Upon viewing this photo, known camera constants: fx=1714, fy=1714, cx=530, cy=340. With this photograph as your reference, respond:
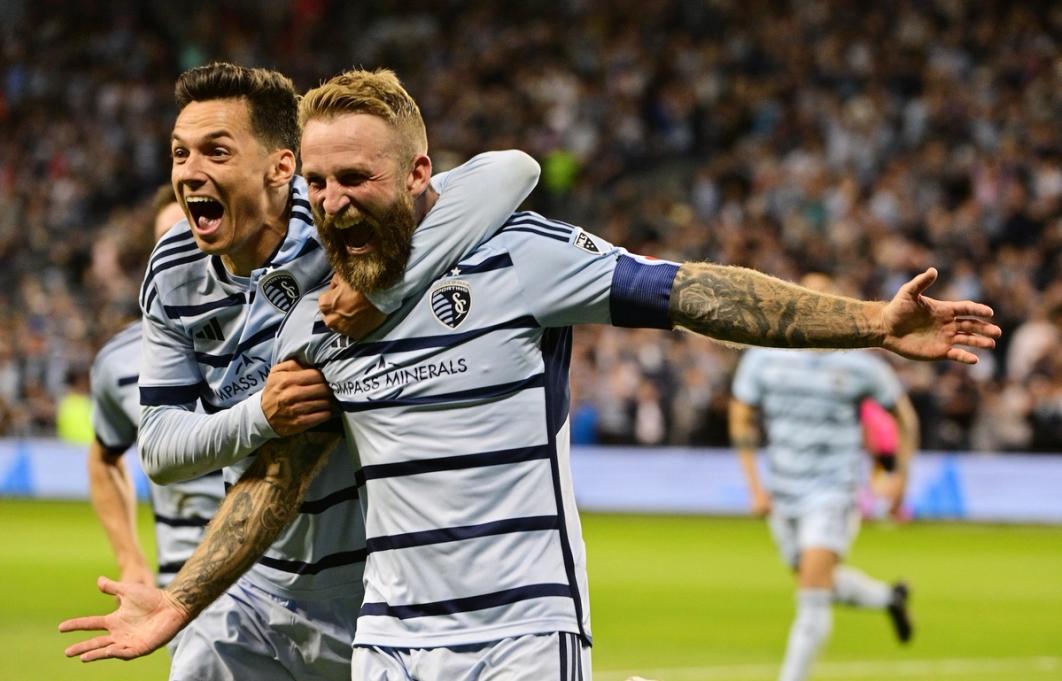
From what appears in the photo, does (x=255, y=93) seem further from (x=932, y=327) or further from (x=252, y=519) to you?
(x=932, y=327)

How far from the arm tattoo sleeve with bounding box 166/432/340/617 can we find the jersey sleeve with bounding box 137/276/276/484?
0.30ft

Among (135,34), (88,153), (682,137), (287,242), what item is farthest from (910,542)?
(135,34)

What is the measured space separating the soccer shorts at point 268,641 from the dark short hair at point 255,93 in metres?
1.31

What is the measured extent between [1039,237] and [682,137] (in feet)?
21.4

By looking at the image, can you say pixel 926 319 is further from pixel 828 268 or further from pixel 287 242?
pixel 828 268

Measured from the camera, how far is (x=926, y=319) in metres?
3.79

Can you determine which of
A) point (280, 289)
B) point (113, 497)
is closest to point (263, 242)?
point (280, 289)

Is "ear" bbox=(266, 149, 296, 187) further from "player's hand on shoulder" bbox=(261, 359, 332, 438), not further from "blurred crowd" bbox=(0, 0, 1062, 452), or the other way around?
"blurred crowd" bbox=(0, 0, 1062, 452)

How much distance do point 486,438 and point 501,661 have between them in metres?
0.50

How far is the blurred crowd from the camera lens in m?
A: 20.0

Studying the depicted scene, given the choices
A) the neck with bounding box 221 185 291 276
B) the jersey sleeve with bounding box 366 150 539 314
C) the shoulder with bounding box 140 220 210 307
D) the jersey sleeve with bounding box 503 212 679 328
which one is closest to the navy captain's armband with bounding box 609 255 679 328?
the jersey sleeve with bounding box 503 212 679 328

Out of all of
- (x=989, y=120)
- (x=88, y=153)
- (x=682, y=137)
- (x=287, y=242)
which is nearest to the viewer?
(x=287, y=242)

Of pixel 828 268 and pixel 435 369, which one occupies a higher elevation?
pixel 828 268

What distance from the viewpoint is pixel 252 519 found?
4363 millimetres
